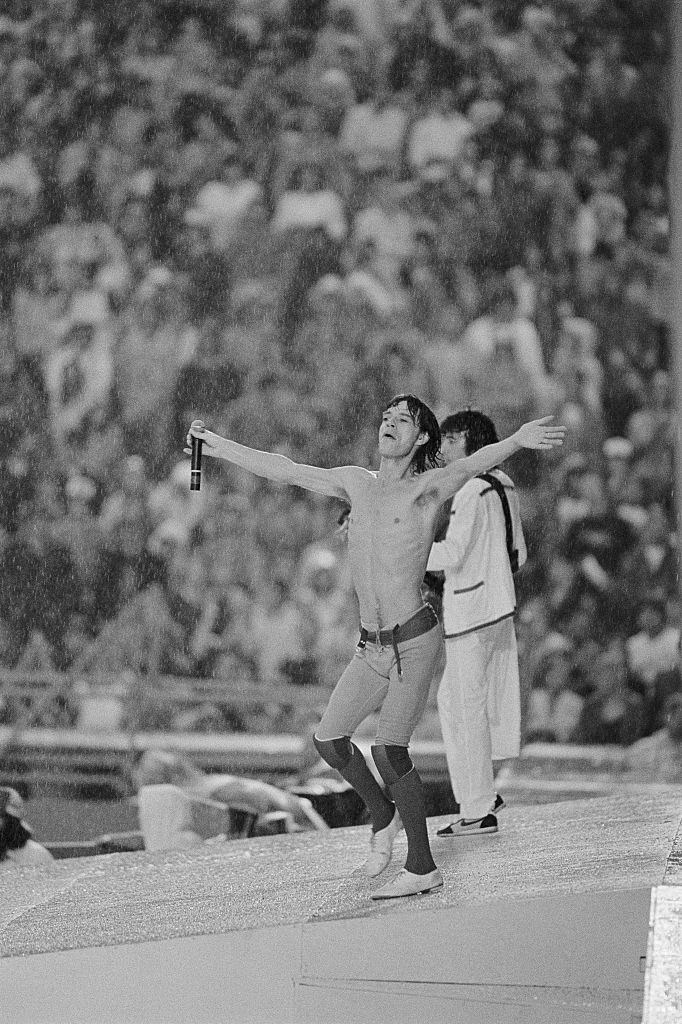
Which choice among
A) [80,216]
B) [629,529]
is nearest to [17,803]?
[80,216]

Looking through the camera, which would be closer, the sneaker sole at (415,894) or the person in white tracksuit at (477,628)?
the sneaker sole at (415,894)

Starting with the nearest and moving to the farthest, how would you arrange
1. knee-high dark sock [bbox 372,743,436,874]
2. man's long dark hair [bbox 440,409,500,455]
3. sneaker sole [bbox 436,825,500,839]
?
1. knee-high dark sock [bbox 372,743,436,874]
2. sneaker sole [bbox 436,825,500,839]
3. man's long dark hair [bbox 440,409,500,455]

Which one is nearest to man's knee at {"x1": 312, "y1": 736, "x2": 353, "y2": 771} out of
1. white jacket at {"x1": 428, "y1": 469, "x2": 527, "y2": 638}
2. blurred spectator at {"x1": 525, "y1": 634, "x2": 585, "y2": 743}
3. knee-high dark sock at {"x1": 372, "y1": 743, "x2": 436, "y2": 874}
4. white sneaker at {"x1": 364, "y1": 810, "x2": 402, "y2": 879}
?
knee-high dark sock at {"x1": 372, "y1": 743, "x2": 436, "y2": 874}

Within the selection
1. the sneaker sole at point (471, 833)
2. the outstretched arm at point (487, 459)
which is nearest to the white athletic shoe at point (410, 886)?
the sneaker sole at point (471, 833)

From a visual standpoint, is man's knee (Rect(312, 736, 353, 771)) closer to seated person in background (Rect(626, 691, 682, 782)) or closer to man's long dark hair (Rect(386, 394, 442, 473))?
man's long dark hair (Rect(386, 394, 442, 473))

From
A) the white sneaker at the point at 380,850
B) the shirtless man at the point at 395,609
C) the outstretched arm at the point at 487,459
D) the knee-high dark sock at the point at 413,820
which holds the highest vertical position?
the outstretched arm at the point at 487,459

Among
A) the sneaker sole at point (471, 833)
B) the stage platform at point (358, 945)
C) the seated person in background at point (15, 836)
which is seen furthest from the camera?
the seated person in background at point (15, 836)

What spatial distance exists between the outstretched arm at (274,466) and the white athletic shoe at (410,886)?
1.12 metres

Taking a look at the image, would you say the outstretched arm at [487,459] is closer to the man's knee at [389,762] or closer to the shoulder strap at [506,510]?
the shoulder strap at [506,510]

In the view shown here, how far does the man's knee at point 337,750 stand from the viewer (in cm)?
361

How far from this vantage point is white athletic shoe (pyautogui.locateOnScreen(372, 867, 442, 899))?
11.1ft

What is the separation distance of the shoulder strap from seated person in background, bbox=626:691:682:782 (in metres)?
1.43

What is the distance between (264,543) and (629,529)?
152 centimetres

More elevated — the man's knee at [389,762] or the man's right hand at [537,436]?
the man's right hand at [537,436]
